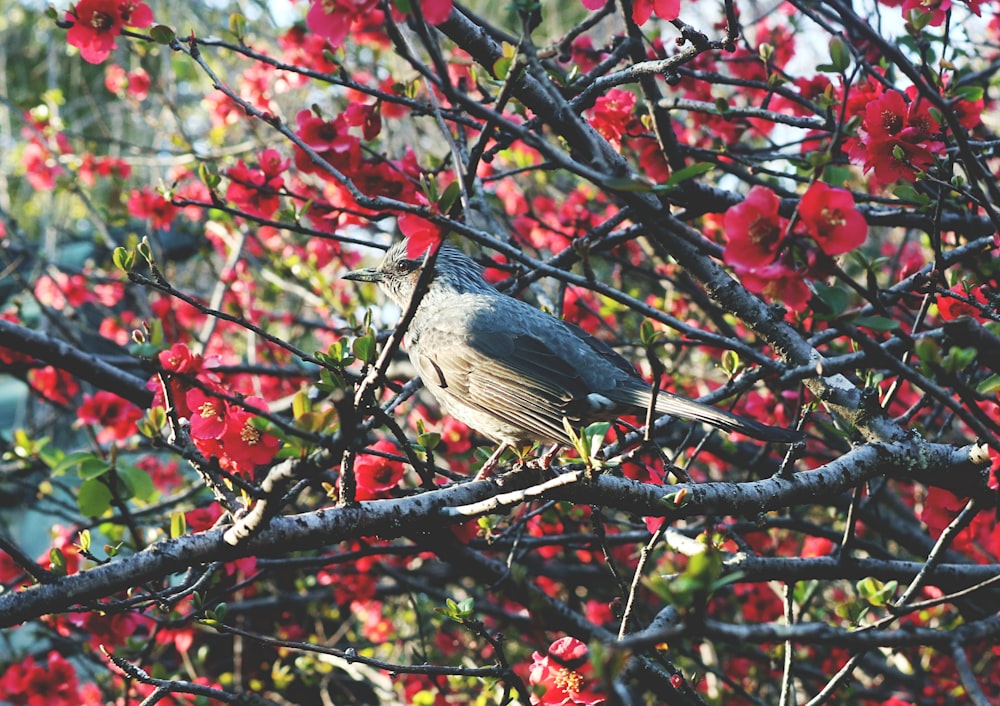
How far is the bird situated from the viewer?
3225mm

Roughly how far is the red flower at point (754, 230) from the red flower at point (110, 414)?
142 inches

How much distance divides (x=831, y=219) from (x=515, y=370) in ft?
6.07

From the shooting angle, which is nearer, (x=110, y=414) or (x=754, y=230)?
(x=754, y=230)

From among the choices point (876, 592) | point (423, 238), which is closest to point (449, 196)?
point (423, 238)

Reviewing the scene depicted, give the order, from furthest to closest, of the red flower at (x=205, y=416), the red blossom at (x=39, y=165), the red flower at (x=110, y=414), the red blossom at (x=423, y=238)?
the red blossom at (x=39, y=165), the red flower at (x=110, y=414), the red flower at (x=205, y=416), the red blossom at (x=423, y=238)

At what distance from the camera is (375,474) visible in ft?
9.86

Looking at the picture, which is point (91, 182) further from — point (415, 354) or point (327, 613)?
point (415, 354)

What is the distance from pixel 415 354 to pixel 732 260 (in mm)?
2213

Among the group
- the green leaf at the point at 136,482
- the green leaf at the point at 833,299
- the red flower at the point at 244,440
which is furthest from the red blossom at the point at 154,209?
the green leaf at the point at 833,299

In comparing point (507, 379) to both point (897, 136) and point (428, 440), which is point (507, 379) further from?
point (897, 136)

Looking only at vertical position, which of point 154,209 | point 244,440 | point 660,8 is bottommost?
point 244,440

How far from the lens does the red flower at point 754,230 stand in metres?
1.86

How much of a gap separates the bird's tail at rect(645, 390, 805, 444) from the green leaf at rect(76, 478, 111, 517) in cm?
177

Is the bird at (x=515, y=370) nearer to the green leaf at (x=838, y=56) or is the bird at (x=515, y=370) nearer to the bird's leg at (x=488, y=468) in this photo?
the bird's leg at (x=488, y=468)
